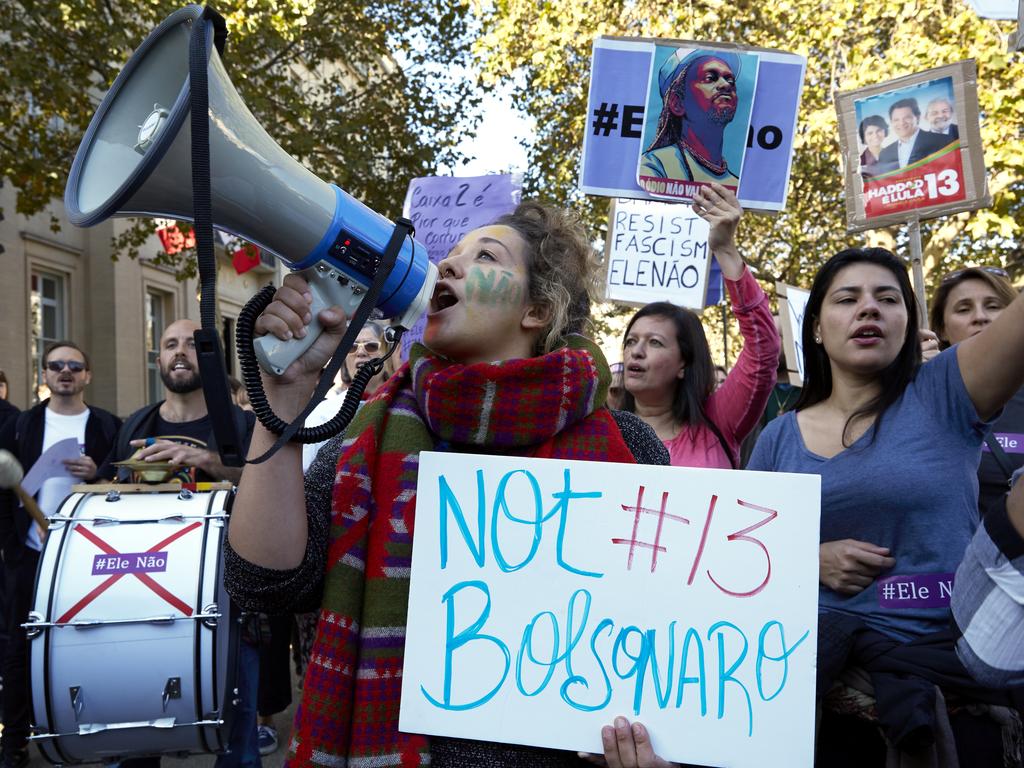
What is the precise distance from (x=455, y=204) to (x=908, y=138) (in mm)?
2364

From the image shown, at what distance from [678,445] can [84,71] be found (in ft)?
32.1

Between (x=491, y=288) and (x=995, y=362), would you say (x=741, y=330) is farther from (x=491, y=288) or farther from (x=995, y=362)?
(x=491, y=288)

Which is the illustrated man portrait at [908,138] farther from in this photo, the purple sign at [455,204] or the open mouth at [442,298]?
the open mouth at [442,298]

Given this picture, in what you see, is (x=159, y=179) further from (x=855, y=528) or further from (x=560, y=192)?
(x=560, y=192)

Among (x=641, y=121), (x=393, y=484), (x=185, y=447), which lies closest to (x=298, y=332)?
(x=393, y=484)

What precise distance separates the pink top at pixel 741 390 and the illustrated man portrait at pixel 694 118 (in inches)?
42.5

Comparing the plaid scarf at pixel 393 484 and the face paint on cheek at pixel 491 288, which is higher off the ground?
the face paint on cheek at pixel 491 288

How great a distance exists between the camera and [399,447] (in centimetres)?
153

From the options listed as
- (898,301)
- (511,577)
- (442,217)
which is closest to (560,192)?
(442,217)

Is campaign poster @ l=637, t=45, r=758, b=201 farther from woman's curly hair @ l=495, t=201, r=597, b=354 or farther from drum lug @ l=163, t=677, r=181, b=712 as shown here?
drum lug @ l=163, t=677, r=181, b=712

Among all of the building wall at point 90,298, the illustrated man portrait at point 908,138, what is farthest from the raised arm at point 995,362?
the building wall at point 90,298

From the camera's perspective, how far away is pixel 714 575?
1.39 meters

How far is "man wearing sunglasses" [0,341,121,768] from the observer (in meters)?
4.23

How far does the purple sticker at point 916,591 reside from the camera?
1786 millimetres
